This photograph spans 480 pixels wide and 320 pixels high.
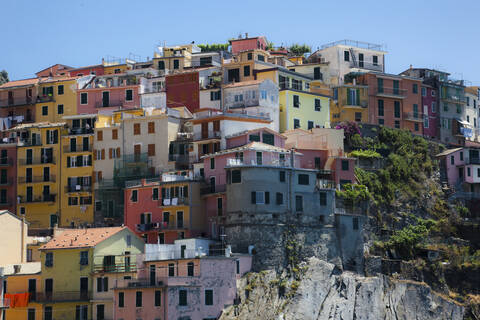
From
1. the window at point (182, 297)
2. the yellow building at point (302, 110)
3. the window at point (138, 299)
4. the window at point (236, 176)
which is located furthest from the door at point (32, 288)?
the yellow building at point (302, 110)

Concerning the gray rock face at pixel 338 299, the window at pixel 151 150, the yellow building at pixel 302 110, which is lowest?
the gray rock face at pixel 338 299

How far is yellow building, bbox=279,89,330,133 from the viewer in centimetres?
9900

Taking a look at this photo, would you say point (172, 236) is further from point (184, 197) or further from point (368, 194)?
point (368, 194)

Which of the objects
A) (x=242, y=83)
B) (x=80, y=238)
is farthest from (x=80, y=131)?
(x=80, y=238)

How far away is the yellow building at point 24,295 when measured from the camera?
81.1 metres

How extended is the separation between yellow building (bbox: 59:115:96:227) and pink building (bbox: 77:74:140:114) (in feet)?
11.3

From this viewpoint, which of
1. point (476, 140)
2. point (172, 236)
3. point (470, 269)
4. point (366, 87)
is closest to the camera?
point (172, 236)

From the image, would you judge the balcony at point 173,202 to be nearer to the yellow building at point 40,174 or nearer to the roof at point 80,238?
the roof at point 80,238

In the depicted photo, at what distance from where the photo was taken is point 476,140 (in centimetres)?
11606

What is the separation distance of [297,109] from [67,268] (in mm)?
29816

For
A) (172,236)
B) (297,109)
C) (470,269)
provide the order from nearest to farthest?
(172,236), (470,269), (297,109)

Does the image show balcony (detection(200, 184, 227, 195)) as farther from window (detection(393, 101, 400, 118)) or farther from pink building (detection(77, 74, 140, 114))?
window (detection(393, 101, 400, 118))

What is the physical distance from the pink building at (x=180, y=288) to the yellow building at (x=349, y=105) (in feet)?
99.7

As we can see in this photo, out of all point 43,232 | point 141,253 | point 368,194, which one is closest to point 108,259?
point 141,253
